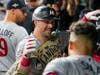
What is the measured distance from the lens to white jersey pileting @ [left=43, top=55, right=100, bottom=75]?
14.8 ft

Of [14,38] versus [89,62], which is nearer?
[89,62]

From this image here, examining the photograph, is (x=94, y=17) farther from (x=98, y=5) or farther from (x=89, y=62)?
(x=98, y=5)

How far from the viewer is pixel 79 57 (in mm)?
4633

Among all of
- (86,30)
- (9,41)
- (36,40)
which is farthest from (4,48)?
(86,30)

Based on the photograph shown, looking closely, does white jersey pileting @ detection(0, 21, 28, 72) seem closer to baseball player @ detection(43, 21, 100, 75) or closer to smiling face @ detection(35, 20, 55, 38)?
smiling face @ detection(35, 20, 55, 38)

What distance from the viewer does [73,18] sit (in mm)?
12789

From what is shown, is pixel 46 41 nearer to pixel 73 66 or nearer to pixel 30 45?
pixel 30 45

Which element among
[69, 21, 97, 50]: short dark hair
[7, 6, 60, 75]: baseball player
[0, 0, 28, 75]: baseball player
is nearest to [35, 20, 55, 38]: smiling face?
[7, 6, 60, 75]: baseball player

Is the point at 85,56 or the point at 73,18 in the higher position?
the point at 85,56

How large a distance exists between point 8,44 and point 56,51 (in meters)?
1.77

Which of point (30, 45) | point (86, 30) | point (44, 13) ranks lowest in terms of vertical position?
point (30, 45)

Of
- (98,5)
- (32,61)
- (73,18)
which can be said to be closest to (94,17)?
(32,61)

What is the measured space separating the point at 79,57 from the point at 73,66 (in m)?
0.10

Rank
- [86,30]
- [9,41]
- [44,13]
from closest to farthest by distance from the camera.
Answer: [86,30] < [44,13] < [9,41]
